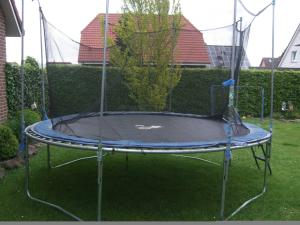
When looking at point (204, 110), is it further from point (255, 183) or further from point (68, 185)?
point (68, 185)

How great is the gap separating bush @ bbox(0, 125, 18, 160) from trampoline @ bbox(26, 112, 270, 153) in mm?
807

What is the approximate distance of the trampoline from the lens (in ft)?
8.52

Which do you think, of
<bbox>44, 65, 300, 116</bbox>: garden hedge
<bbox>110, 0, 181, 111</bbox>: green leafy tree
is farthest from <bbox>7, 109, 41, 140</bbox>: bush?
<bbox>110, 0, 181, 111</bbox>: green leafy tree

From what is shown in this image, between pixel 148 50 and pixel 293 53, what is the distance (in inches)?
724

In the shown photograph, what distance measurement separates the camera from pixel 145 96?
18.0 feet

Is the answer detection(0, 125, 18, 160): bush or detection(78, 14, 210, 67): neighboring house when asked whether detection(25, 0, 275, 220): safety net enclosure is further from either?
detection(0, 125, 18, 160): bush

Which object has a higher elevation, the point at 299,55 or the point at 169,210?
the point at 299,55

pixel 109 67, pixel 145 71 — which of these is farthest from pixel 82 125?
pixel 145 71

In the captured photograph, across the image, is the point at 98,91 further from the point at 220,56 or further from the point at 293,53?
the point at 293,53

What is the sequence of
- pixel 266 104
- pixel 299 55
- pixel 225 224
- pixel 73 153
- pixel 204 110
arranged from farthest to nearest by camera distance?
pixel 299 55
pixel 266 104
pixel 73 153
pixel 204 110
pixel 225 224

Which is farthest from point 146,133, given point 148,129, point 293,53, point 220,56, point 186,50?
point 293,53

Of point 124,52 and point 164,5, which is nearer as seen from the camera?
point 124,52

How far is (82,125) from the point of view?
3334 mm

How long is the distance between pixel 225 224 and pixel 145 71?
367cm
